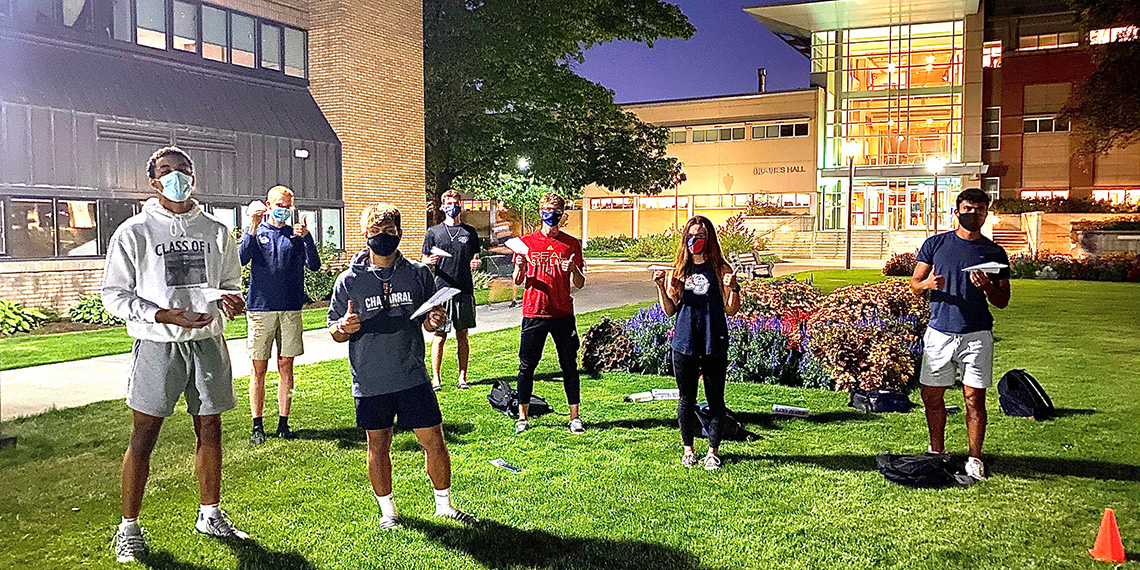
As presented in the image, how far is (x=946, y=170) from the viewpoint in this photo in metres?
52.7

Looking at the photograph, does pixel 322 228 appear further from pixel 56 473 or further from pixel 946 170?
pixel 946 170

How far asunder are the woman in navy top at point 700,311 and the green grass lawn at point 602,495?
576 mm

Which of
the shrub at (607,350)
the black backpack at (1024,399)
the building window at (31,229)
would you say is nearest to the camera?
the black backpack at (1024,399)

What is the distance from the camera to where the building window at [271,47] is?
2133cm

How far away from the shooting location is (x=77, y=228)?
56.1ft

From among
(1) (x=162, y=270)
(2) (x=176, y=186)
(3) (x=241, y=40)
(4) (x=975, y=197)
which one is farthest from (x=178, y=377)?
(3) (x=241, y=40)

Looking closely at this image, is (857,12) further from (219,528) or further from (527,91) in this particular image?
(219,528)

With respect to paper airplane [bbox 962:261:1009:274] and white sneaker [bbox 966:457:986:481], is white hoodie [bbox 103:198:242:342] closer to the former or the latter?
paper airplane [bbox 962:261:1009:274]

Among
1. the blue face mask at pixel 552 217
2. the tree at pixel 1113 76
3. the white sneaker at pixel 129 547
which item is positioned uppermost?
the tree at pixel 1113 76

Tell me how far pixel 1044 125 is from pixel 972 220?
61.1m

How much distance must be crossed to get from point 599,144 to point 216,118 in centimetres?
1628

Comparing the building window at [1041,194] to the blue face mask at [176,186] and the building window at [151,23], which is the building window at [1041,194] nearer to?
the building window at [151,23]

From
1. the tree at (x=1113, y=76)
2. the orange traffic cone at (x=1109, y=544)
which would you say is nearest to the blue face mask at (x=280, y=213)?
the orange traffic cone at (x=1109, y=544)

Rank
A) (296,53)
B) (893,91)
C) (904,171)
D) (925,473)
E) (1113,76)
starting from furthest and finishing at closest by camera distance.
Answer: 1. (893,91)
2. (904,171)
3. (1113,76)
4. (296,53)
5. (925,473)
